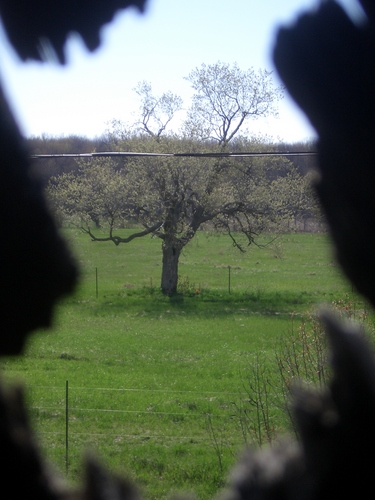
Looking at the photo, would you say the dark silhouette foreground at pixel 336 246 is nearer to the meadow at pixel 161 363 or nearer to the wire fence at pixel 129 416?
the meadow at pixel 161 363

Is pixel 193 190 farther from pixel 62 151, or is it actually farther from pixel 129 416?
pixel 62 151

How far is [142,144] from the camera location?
20109 millimetres

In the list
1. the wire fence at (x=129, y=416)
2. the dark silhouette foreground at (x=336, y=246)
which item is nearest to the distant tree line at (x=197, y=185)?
the wire fence at (x=129, y=416)

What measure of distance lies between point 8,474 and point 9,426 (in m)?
0.04

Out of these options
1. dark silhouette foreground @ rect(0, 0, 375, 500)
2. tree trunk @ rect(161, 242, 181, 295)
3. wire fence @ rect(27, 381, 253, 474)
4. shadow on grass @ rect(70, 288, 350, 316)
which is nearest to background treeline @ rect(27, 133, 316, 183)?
dark silhouette foreground @ rect(0, 0, 375, 500)

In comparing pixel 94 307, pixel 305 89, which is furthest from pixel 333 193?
pixel 94 307

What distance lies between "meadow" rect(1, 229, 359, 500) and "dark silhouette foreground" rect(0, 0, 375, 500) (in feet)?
0.12

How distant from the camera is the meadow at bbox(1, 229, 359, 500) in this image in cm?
569

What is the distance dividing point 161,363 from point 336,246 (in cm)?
1101

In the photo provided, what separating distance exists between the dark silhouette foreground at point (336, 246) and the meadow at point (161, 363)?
0.04 metres

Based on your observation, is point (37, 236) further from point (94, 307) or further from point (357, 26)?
point (94, 307)

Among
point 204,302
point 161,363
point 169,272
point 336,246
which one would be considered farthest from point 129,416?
point 169,272

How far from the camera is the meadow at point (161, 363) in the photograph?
5.69 metres

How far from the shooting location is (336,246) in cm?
50
